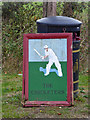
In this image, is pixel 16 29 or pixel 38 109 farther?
pixel 16 29

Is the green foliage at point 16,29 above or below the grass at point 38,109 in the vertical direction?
above

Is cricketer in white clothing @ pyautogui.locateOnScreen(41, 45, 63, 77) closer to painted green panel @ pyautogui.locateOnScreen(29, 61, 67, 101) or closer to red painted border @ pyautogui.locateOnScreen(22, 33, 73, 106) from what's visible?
painted green panel @ pyautogui.locateOnScreen(29, 61, 67, 101)

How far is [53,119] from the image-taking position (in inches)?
172

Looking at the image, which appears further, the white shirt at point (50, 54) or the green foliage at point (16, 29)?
the green foliage at point (16, 29)

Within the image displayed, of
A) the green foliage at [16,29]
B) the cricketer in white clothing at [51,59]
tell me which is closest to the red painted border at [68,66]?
the cricketer in white clothing at [51,59]

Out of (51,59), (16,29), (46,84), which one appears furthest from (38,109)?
(16,29)

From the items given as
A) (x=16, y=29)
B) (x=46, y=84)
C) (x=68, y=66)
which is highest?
(x=16, y=29)

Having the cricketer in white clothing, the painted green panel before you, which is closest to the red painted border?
the painted green panel

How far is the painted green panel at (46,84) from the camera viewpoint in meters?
4.79

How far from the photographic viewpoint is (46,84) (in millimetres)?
4789

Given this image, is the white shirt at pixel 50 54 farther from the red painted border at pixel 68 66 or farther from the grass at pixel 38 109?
the grass at pixel 38 109

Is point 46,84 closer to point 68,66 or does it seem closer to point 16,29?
point 68,66

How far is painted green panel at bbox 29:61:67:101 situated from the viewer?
4.79m

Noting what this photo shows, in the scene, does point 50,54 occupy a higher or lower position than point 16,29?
lower
